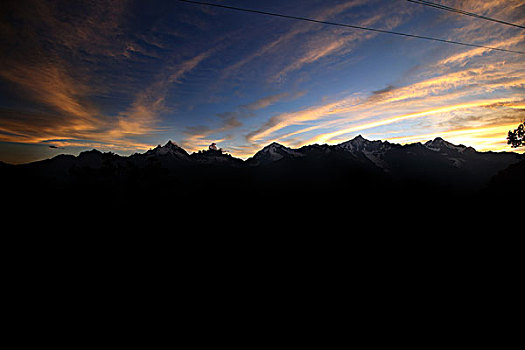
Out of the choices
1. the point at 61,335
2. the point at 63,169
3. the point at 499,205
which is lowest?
the point at 61,335

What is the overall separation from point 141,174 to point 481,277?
51711 mm

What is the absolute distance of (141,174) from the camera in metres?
41.5

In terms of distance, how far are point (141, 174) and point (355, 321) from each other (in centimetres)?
4488

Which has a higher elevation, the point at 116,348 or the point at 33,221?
the point at 33,221

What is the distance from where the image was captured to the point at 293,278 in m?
18.1

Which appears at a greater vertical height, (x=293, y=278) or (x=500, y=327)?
(x=500, y=327)

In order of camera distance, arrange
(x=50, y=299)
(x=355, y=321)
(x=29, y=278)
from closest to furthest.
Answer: (x=355, y=321), (x=50, y=299), (x=29, y=278)

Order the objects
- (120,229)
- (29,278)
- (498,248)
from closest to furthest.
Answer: (29,278), (498,248), (120,229)

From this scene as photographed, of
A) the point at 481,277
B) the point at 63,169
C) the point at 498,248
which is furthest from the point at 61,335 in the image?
the point at 63,169

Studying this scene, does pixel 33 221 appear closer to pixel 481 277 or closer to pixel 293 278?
pixel 293 278

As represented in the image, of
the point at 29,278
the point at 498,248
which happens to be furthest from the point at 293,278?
the point at 29,278

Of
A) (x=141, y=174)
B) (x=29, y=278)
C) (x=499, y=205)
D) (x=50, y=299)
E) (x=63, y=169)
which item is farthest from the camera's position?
(x=63, y=169)

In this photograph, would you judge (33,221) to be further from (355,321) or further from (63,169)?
(63,169)

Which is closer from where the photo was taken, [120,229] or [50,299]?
[50,299]
